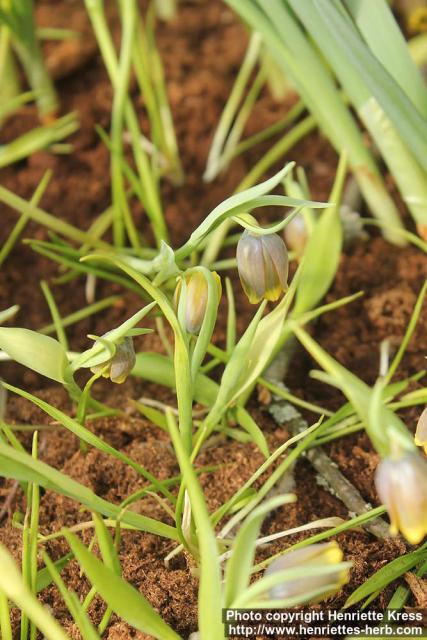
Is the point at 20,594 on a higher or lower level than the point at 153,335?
higher

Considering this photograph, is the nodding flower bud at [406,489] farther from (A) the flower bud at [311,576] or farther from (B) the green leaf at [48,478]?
(B) the green leaf at [48,478]

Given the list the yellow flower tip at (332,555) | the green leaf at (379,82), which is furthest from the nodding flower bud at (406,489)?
the green leaf at (379,82)

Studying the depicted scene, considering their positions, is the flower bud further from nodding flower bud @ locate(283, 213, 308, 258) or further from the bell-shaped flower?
nodding flower bud @ locate(283, 213, 308, 258)

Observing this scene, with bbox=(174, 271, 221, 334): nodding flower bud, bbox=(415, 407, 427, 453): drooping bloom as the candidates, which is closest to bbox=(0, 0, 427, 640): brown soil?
bbox=(415, 407, 427, 453): drooping bloom

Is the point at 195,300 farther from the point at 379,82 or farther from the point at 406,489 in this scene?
the point at 379,82

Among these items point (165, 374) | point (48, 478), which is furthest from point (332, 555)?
point (165, 374)

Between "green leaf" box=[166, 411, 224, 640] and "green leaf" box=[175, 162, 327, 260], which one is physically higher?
"green leaf" box=[175, 162, 327, 260]

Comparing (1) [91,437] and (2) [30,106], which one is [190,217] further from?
(1) [91,437]
